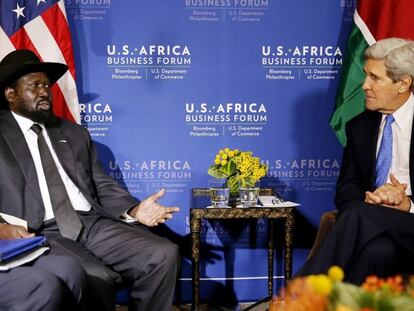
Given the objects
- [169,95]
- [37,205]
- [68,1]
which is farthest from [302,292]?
[68,1]

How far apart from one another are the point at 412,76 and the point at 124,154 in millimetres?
1913

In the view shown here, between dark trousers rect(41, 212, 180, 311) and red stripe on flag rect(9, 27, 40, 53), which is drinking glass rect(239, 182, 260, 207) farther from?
red stripe on flag rect(9, 27, 40, 53)

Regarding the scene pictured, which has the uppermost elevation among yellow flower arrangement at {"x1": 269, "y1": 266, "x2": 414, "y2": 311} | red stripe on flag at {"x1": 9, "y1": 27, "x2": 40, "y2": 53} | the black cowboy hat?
red stripe on flag at {"x1": 9, "y1": 27, "x2": 40, "y2": 53}

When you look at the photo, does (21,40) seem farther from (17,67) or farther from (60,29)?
(17,67)

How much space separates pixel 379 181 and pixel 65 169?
1.72m

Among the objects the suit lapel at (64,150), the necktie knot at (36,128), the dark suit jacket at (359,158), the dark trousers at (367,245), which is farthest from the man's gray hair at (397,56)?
the necktie knot at (36,128)

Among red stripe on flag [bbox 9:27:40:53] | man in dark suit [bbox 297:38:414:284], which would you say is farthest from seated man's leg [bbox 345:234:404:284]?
red stripe on flag [bbox 9:27:40:53]

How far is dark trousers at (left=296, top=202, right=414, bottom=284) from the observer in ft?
9.31

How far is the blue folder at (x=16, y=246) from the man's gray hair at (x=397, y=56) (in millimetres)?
1980

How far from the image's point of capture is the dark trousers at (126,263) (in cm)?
297

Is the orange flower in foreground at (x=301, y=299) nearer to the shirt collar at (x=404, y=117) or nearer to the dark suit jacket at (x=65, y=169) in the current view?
the dark suit jacket at (x=65, y=169)

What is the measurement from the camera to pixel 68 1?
160 inches

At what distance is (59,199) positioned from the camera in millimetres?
3240

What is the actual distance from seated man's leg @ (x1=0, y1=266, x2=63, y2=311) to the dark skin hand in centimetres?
27
